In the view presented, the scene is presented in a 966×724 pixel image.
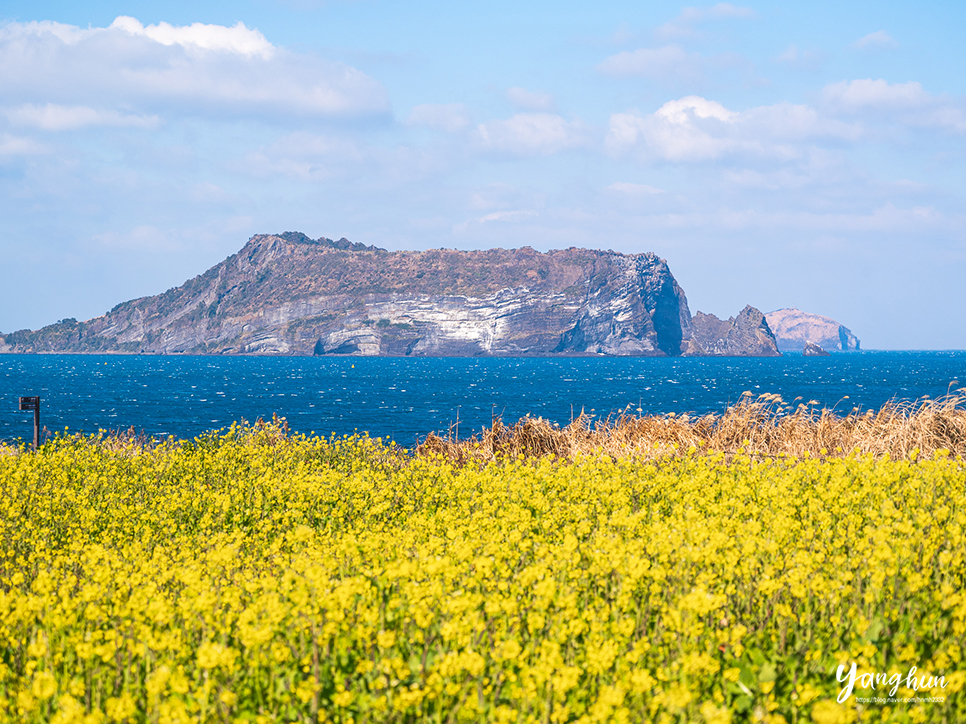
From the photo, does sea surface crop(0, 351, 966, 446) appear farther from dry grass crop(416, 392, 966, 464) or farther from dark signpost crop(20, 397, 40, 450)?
dark signpost crop(20, 397, 40, 450)

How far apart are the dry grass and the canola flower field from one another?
16.7ft

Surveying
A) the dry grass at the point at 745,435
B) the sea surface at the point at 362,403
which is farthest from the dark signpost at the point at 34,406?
the sea surface at the point at 362,403

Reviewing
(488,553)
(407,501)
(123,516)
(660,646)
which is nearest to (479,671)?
(660,646)

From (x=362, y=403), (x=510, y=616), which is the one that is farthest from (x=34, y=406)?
(x=362, y=403)

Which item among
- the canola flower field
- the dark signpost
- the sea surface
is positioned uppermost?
the dark signpost

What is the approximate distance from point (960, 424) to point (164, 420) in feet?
159

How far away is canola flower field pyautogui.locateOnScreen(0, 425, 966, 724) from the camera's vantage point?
12.2 ft

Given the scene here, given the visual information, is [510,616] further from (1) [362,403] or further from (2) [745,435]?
(1) [362,403]

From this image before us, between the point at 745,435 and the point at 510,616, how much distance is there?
11.1 metres

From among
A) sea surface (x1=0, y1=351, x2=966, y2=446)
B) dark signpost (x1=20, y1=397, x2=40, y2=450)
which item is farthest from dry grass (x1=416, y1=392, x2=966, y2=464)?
sea surface (x1=0, y1=351, x2=966, y2=446)

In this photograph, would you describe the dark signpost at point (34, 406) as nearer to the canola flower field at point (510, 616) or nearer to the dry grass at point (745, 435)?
the canola flower field at point (510, 616)

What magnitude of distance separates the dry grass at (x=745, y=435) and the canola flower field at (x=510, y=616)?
200 inches

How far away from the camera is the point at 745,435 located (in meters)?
14.6

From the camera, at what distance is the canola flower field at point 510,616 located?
12.2 feet
